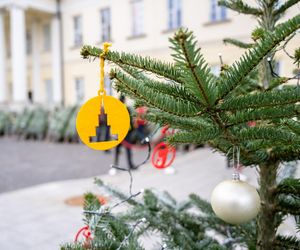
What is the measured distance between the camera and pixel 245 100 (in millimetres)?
809

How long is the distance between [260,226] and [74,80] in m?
19.0

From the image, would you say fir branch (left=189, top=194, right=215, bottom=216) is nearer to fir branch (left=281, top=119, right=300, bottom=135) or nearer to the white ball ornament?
the white ball ornament

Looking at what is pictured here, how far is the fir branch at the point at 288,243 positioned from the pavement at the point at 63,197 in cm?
118

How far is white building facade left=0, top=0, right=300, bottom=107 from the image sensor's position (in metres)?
13.9

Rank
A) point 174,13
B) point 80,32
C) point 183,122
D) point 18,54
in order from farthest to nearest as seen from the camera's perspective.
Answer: point 80,32 → point 18,54 → point 174,13 → point 183,122

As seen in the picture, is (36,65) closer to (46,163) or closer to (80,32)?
(80,32)

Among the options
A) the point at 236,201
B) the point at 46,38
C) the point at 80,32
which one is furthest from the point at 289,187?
the point at 46,38

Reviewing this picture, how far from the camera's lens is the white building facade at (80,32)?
13.9 metres

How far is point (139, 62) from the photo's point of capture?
0.85 m

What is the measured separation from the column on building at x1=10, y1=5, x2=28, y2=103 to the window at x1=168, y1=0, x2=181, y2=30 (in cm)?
837

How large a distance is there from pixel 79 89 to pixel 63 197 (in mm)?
14318

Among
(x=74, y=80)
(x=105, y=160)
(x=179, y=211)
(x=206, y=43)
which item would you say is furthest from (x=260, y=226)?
(x=74, y=80)

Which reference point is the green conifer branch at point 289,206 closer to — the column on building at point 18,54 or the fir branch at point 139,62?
the fir branch at point 139,62

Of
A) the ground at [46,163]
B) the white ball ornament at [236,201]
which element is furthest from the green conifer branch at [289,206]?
the ground at [46,163]
